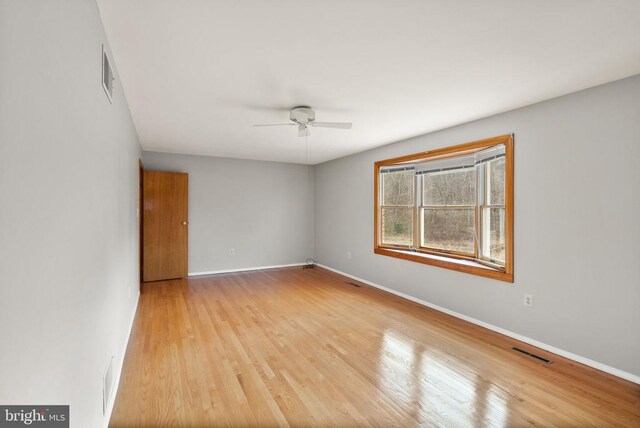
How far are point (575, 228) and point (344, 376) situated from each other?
245 cm

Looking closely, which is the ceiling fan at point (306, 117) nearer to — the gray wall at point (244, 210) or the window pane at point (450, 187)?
the window pane at point (450, 187)

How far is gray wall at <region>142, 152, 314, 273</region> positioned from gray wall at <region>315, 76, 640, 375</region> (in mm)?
3921

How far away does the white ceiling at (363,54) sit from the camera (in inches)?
64.8

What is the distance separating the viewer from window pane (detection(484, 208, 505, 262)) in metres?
3.42

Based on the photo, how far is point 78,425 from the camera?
1224 mm

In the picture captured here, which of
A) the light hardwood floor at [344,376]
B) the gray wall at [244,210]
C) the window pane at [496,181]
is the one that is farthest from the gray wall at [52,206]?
the gray wall at [244,210]

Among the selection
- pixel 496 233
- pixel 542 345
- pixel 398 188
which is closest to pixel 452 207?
pixel 496 233

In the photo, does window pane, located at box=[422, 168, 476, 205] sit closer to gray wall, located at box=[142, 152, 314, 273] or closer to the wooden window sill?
the wooden window sill

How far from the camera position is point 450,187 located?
4152 mm

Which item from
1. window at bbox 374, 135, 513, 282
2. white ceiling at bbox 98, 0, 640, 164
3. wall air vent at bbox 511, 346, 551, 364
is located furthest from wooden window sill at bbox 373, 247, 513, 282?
white ceiling at bbox 98, 0, 640, 164

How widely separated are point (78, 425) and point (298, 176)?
6.00 m

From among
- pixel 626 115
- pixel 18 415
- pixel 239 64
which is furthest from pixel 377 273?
pixel 18 415

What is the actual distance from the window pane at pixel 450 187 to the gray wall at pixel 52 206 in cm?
388

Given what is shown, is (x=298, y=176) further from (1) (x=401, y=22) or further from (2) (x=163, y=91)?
(1) (x=401, y=22)
